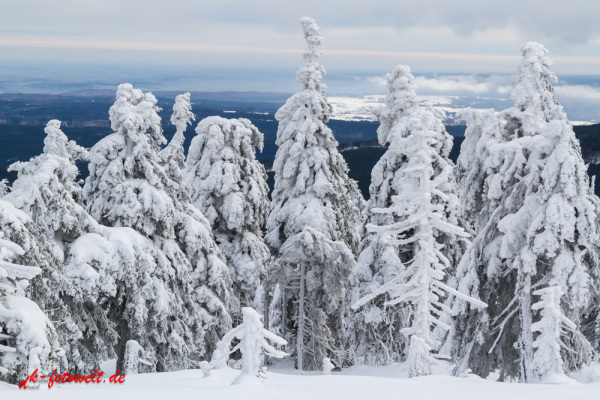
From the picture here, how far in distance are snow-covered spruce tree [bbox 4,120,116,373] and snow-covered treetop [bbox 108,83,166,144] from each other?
343 centimetres

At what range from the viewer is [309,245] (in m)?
22.6

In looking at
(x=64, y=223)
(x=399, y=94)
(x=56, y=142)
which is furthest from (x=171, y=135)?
(x=64, y=223)

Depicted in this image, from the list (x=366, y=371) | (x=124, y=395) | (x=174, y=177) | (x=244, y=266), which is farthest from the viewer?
(x=244, y=266)

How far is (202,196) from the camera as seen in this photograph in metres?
24.9

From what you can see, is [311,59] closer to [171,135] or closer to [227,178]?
→ [227,178]

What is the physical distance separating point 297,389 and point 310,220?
15.0m

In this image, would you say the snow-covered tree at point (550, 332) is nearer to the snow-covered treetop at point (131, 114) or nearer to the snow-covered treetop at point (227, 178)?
the snow-covered treetop at point (131, 114)

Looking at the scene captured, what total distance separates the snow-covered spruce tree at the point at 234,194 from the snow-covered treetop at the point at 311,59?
132 inches

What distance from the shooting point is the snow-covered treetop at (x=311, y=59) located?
24.2 m

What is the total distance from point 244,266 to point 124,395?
18.3 meters

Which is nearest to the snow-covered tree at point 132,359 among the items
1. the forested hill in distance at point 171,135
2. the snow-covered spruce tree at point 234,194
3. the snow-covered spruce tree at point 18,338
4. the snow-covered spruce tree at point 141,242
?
the snow-covered spruce tree at point 141,242

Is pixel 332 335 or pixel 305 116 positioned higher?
pixel 305 116

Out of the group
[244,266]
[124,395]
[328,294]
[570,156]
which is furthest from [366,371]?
[124,395]

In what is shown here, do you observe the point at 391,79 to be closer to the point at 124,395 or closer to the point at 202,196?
the point at 202,196
